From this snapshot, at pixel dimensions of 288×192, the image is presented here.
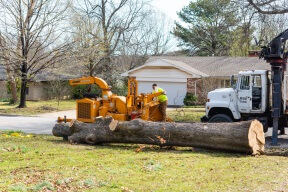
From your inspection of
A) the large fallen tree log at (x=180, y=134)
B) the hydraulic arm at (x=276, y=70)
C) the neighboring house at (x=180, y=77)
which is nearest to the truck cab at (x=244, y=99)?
the hydraulic arm at (x=276, y=70)

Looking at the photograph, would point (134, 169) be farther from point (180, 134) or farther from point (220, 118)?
point (220, 118)

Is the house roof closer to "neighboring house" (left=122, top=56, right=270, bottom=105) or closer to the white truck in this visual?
"neighboring house" (left=122, top=56, right=270, bottom=105)

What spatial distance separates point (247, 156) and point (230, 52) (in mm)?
44079

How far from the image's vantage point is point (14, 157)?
1220 centimetres

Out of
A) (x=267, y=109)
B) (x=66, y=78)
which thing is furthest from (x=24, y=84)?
(x=267, y=109)

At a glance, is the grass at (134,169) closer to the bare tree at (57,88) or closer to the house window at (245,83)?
the house window at (245,83)

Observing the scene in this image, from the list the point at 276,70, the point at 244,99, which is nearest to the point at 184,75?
the point at 244,99

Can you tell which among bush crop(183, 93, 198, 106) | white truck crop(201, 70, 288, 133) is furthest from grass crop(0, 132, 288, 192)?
bush crop(183, 93, 198, 106)

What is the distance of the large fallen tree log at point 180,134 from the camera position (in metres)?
12.9

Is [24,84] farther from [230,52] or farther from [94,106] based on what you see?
[230,52]

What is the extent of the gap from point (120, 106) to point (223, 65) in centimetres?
2765

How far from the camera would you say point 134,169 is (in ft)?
34.3

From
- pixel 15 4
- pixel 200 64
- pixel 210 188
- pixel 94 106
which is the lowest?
pixel 210 188

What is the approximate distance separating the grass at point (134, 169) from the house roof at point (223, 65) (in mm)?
29372
